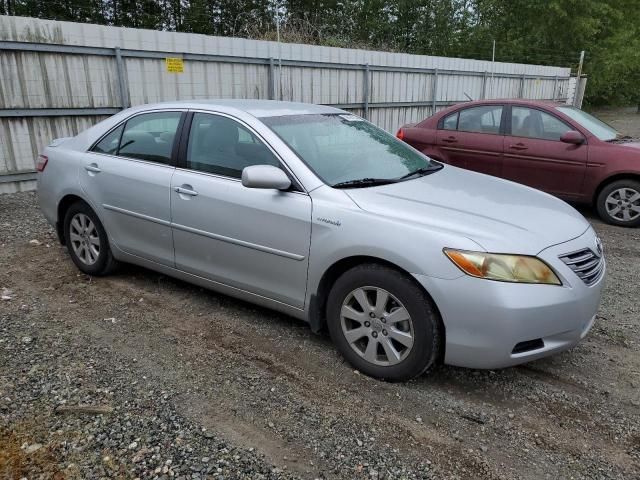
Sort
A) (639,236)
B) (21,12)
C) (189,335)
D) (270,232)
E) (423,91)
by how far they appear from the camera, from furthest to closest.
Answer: (21,12) → (423,91) → (639,236) → (189,335) → (270,232)

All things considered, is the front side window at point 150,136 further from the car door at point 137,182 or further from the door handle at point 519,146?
the door handle at point 519,146

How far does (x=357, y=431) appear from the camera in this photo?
8.91 feet

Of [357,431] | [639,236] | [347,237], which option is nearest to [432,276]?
[347,237]

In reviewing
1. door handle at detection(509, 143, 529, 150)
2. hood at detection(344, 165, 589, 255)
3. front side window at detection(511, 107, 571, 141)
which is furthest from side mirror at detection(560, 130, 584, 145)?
hood at detection(344, 165, 589, 255)

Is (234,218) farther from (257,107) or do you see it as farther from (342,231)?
(257,107)

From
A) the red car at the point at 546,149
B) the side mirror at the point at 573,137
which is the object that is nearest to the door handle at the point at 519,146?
the red car at the point at 546,149

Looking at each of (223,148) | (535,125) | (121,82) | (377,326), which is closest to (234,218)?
(223,148)

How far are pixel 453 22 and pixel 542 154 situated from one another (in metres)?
30.9

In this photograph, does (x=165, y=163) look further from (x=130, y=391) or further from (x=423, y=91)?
(x=423, y=91)

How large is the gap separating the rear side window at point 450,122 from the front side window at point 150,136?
4.99 m

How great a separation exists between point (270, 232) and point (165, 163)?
120 cm

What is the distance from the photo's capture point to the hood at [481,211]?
292 centimetres

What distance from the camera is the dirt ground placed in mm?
2490

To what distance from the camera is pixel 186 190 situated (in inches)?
152
